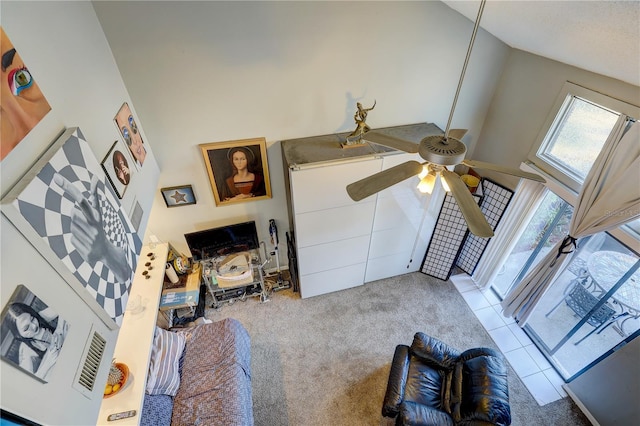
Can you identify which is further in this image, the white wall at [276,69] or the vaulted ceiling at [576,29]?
the white wall at [276,69]

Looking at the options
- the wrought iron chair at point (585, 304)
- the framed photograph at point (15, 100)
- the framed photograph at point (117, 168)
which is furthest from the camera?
the wrought iron chair at point (585, 304)

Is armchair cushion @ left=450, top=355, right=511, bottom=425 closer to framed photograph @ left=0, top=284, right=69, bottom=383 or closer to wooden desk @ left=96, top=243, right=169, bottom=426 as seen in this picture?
wooden desk @ left=96, top=243, right=169, bottom=426

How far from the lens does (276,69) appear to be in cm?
261

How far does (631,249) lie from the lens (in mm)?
2303

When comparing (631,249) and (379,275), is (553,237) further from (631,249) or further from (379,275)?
(379,275)

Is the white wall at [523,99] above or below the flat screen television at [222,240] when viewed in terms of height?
above

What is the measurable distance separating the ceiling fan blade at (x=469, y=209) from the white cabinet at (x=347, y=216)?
142 centimetres

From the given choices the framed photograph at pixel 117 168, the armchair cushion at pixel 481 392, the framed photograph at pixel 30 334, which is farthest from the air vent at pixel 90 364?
the armchair cushion at pixel 481 392

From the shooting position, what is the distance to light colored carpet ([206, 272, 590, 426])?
9.63 ft

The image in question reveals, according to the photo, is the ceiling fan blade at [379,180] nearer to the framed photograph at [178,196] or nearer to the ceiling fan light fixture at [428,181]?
the ceiling fan light fixture at [428,181]

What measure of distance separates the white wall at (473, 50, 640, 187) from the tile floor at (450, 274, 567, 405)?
1549mm

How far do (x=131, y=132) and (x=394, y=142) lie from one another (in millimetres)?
2050

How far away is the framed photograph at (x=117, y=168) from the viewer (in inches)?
75.2

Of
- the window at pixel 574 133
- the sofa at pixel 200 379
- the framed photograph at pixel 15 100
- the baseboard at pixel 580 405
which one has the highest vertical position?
the window at pixel 574 133
